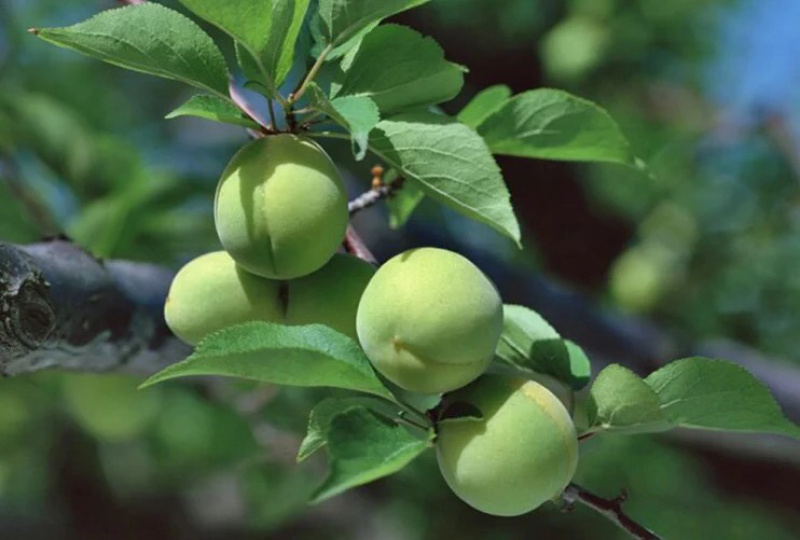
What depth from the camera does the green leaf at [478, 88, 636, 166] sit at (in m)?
0.65

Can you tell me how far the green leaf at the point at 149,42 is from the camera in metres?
0.50

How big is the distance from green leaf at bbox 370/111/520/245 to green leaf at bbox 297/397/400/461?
12 centimetres

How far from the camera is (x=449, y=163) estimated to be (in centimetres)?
53

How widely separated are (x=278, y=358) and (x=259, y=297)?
0.11 metres

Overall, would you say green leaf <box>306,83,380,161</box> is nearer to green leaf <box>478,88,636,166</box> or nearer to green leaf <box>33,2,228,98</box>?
green leaf <box>33,2,228,98</box>

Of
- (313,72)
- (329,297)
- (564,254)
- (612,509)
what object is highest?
(313,72)

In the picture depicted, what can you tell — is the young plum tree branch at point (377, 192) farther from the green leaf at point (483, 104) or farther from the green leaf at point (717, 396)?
the green leaf at point (717, 396)

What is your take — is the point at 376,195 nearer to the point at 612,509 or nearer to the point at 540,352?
the point at 540,352

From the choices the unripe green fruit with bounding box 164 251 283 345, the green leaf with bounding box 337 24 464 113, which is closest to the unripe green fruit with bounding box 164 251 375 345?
the unripe green fruit with bounding box 164 251 283 345

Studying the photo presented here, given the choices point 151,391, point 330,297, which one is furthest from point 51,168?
point 330,297

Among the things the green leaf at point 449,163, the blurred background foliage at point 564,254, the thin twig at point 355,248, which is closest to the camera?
the green leaf at point 449,163

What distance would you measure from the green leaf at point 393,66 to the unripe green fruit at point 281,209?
6 cm

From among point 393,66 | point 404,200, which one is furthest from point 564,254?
point 393,66

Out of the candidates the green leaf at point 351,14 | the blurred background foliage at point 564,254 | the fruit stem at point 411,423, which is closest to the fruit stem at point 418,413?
the fruit stem at point 411,423
